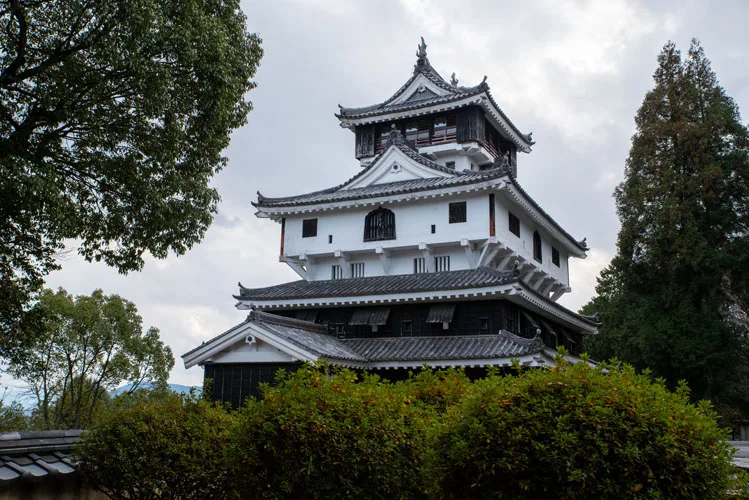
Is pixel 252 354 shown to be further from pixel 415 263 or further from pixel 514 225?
pixel 514 225

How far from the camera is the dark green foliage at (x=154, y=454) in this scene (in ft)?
34.1

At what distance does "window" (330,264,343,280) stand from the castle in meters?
0.16

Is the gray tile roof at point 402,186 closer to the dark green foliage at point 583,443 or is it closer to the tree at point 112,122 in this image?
the tree at point 112,122

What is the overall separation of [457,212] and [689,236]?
55.7 ft

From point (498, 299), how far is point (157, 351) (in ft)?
87.6

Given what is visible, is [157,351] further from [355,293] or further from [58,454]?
[58,454]

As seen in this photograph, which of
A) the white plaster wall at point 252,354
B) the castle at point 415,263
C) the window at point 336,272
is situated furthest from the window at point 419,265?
the white plaster wall at point 252,354

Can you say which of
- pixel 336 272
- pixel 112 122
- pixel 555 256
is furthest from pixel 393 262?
pixel 112 122

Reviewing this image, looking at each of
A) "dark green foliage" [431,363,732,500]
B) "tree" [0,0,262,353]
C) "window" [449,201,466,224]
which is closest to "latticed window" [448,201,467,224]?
"window" [449,201,466,224]

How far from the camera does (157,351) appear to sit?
1735 inches

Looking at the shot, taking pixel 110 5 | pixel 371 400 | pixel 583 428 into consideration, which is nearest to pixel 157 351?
pixel 110 5

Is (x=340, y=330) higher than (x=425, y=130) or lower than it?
lower

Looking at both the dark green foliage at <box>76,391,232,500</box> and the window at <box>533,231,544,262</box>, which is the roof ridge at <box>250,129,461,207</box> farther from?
the dark green foliage at <box>76,391,232,500</box>

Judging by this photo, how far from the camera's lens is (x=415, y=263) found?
1232 inches
